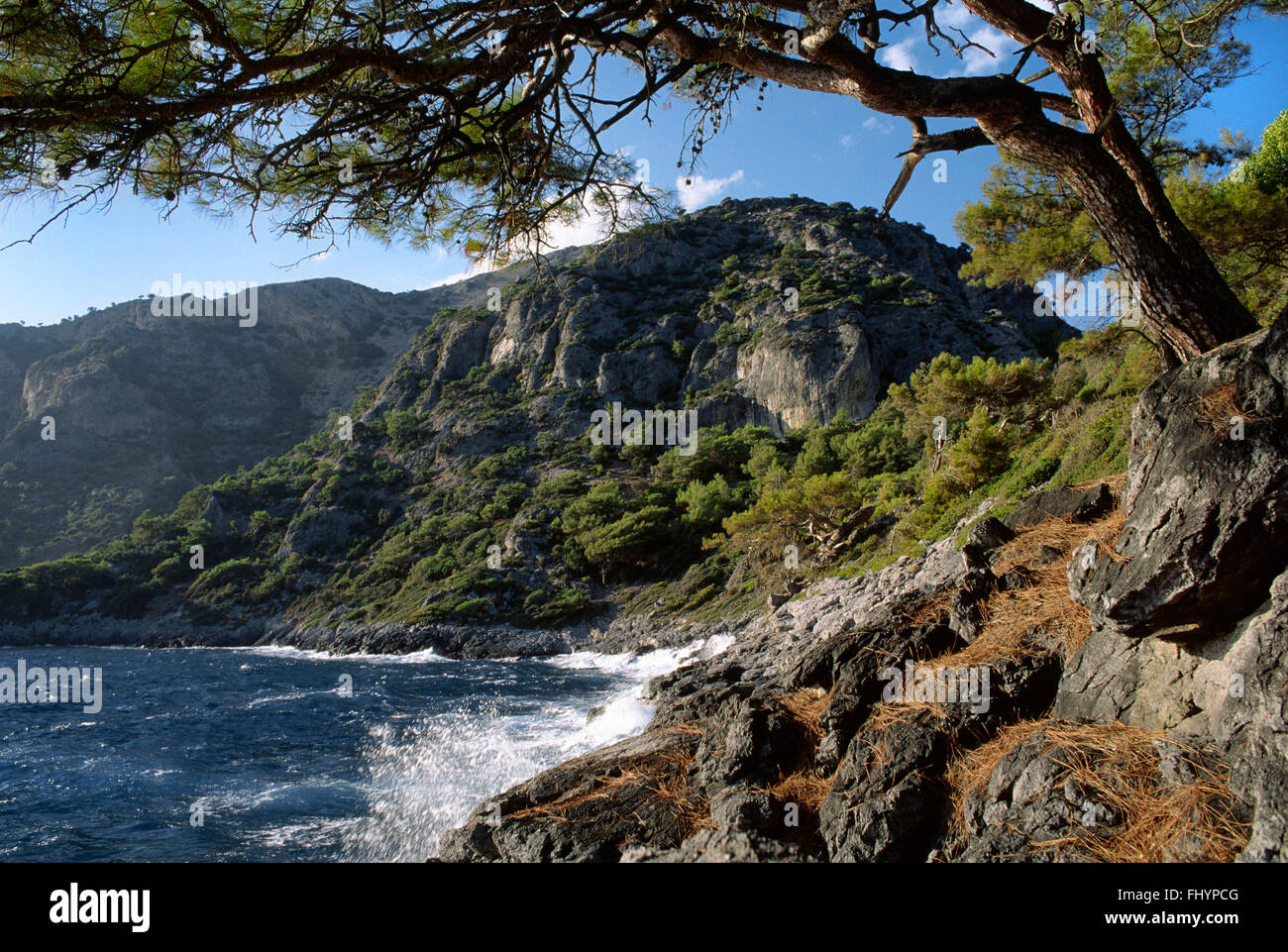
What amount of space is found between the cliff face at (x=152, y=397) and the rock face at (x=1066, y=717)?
79218 millimetres

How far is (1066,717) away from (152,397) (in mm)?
107961

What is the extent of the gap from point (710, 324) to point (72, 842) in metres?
61.5

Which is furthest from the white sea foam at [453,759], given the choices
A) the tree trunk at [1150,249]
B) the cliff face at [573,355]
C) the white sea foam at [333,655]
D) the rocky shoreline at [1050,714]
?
the cliff face at [573,355]

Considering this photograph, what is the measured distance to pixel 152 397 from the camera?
84.9 metres

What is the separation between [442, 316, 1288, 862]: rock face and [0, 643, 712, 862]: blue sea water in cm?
356

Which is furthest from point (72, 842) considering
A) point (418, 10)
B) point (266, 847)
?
point (418, 10)

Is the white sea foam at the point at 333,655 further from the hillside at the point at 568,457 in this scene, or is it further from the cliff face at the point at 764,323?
the cliff face at the point at 764,323

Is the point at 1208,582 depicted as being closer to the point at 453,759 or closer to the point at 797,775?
the point at 797,775

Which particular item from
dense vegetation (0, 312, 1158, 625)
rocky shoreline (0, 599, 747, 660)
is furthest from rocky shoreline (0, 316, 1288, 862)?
rocky shoreline (0, 599, 747, 660)

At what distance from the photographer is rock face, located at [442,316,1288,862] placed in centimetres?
197

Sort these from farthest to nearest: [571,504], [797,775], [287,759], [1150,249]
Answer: [571,504] < [287,759] < [797,775] < [1150,249]

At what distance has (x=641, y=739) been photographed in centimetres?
493

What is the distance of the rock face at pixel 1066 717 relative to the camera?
1.97 m

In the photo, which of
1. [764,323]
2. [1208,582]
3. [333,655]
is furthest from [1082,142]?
[764,323]
